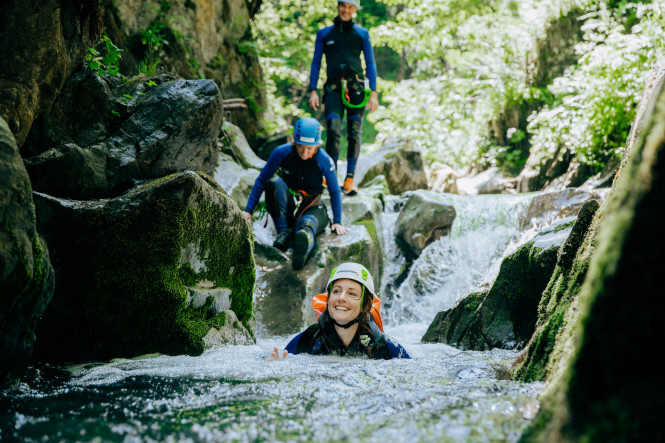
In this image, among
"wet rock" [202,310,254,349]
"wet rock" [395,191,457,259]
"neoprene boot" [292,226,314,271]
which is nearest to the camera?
"wet rock" [202,310,254,349]

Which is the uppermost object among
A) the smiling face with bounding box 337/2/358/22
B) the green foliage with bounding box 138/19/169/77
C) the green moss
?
the smiling face with bounding box 337/2/358/22

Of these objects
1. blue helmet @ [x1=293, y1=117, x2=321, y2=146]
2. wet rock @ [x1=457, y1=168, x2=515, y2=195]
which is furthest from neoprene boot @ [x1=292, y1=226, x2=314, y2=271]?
wet rock @ [x1=457, y1=168, x2=515, y2=195]

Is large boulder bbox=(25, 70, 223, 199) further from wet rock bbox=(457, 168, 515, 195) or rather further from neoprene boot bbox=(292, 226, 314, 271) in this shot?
wet rock bbox=(457, 168, 515, 195)

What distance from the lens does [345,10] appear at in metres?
7.79

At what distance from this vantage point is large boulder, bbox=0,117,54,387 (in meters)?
2.30

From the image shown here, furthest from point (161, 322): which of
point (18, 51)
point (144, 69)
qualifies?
point (144, 69)

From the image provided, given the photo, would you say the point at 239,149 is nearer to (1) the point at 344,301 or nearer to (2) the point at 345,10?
(2) the point at 345,10

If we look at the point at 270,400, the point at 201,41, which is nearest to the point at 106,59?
the point at 270,400

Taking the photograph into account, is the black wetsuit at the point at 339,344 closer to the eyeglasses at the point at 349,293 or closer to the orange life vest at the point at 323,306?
the eyeglasses at the point at 349,293

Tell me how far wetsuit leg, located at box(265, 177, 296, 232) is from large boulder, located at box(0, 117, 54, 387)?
4347 millimetres

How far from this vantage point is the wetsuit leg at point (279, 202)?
6934 mm

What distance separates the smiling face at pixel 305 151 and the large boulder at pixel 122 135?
130 cm

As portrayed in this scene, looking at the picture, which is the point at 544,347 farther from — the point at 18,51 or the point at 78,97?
the point at 78,97

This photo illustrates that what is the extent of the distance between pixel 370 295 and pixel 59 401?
2.61 meters
